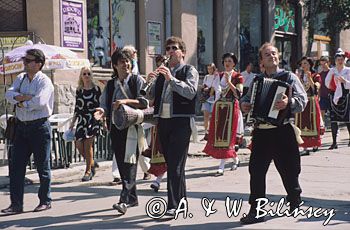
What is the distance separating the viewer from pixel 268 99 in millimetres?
6859

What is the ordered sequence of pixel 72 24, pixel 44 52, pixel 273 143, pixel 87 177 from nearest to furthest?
pixel 273 143, pixel 87 177, pixel 44 52, pixel 72 24

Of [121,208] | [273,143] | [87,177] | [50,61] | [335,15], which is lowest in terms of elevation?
[87,177]

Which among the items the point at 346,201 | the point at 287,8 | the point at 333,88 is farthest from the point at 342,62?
the point at 287,8

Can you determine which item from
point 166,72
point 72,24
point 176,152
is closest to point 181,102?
point 166,72

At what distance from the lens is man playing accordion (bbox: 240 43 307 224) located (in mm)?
6996

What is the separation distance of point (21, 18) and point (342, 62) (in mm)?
7778

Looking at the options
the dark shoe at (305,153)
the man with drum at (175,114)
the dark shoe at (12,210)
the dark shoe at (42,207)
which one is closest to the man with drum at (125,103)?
the man with drum at (175,114)

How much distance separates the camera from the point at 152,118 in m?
7.73

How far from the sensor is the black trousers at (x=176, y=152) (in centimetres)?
723

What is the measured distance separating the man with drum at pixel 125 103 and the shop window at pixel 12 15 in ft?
29.2

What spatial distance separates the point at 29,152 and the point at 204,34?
14679 mm

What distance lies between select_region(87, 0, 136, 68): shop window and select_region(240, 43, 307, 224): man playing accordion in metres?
10.8

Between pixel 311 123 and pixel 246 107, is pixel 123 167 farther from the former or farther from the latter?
pixel 311 123

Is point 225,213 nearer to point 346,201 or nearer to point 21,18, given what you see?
point 346,201
